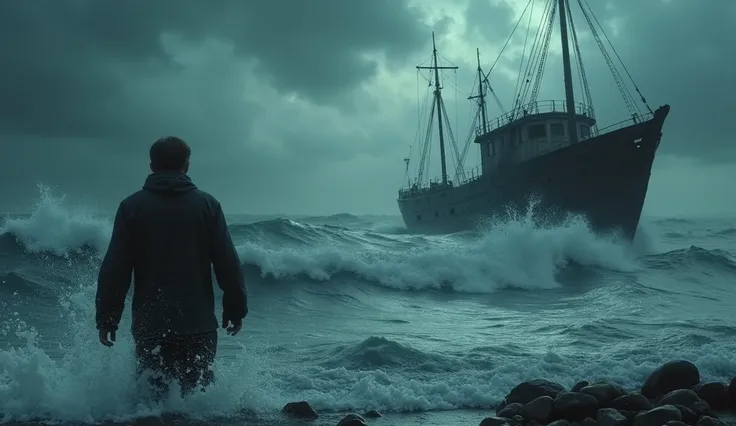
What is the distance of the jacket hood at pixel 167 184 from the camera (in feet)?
12.1

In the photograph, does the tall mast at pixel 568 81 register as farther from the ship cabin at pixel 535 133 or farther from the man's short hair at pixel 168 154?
the man's short hair at pixel 168 154

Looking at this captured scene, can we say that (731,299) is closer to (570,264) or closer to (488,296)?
(488,296)

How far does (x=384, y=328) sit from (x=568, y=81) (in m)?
22.8

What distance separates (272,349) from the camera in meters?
8.15

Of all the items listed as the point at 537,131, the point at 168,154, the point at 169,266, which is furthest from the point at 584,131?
the point at 169,266

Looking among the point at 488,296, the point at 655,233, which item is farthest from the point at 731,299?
the point at 655,233

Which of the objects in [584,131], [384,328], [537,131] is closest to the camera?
[384,328]

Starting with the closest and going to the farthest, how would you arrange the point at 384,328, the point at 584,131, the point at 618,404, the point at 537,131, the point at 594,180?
the point at 618,404 → the point at 384,328 → the point at 594,180 → the point at 537,131 → the point at 584,131

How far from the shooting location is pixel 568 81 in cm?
2964

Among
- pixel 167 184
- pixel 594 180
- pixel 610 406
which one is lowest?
pixel 610 406

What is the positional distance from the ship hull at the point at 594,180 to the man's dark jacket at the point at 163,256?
1034 inches

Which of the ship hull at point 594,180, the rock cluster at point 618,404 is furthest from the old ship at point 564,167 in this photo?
the rock cluster at point 618,404

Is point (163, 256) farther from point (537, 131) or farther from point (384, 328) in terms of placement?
point (537, 131)

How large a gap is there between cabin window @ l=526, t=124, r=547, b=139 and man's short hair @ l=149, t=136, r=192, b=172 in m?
29.6
